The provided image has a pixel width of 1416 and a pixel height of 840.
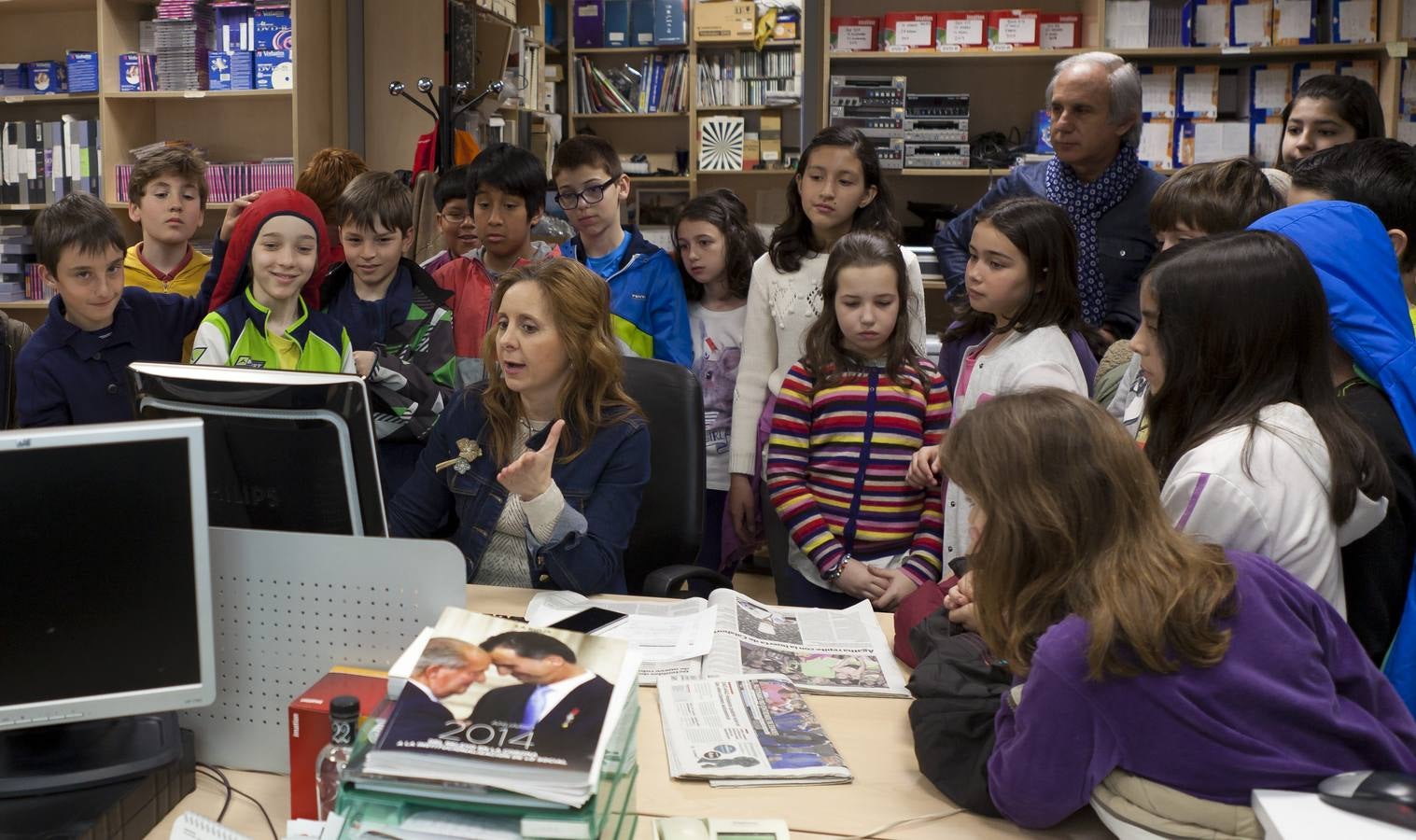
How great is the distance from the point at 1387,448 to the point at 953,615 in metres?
0.69

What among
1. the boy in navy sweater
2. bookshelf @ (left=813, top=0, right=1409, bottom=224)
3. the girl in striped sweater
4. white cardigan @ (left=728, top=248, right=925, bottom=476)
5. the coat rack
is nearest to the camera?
the girl in striped sweater

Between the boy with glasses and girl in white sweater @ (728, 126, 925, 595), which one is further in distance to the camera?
Result: the boy with glasses

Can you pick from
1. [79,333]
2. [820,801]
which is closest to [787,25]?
[79,333]

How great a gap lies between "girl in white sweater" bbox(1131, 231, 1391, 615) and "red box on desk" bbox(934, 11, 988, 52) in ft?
12.9

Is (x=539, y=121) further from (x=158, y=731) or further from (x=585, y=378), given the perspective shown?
(x=158, y=731)

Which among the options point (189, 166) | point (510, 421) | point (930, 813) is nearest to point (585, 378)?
point (510, 421)

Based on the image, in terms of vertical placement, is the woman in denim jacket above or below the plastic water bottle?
above

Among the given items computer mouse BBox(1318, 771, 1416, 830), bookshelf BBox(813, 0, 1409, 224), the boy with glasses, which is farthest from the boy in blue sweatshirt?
bookshelf BBox(813, 0, 1409, 224)

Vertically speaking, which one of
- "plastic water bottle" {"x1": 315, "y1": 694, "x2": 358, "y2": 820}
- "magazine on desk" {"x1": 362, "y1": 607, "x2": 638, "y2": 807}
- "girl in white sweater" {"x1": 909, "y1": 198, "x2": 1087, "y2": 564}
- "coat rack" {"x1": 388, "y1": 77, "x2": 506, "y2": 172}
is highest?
"coat rack" {"x1": 388, "y1": 77, "x2": 506, "y2": 172}

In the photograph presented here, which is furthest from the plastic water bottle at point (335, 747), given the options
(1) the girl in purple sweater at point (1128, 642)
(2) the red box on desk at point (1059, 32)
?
(2) the red box on desk at point (1059, 32)

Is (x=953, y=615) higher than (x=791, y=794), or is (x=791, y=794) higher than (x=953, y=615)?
(x=953, y=615)

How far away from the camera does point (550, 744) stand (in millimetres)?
960

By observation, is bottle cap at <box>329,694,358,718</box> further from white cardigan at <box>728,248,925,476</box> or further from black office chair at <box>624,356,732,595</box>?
white cardigan at <box>728,248,925,476</box>

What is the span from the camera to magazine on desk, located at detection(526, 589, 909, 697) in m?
1.61
